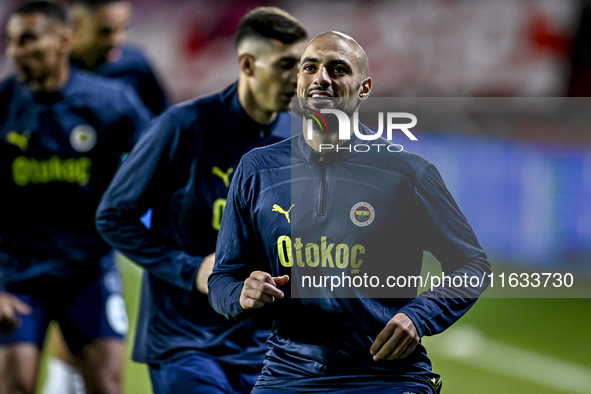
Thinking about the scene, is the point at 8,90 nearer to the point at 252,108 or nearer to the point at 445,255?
the point at 252,108

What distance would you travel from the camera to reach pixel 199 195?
11.3 ft

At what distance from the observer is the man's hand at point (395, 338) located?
2.28m

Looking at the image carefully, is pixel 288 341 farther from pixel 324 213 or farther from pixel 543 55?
pixel 543 55

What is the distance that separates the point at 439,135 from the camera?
10.6 m

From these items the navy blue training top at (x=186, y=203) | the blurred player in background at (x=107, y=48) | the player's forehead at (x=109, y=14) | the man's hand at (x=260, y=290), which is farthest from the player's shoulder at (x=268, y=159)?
the player's forehead at (x=109, y=14)

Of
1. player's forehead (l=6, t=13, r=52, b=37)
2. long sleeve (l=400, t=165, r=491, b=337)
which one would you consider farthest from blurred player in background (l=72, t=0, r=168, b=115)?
long sleeve (l=400, t=165, r=491, b=337)

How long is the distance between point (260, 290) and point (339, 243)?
12.7 inches

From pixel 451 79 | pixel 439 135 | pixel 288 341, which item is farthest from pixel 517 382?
pixel 451 79

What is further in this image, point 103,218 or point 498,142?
point 498,142

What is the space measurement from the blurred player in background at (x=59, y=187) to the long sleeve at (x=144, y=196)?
52.3 inches

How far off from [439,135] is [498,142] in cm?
78

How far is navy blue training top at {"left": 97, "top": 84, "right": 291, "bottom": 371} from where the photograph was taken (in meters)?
3.42

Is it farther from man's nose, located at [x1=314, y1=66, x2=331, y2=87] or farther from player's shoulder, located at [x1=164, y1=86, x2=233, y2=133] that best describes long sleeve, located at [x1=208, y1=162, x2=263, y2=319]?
player's shoulder, located at [x1=164, y1=86, x2=233, y2=133]

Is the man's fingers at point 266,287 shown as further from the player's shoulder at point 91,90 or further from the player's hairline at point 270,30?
the player's shoulder at point 91,90
